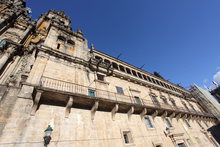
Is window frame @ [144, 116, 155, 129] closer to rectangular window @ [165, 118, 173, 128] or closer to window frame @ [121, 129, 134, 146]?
window frame @ [121, 129, 134, 146]

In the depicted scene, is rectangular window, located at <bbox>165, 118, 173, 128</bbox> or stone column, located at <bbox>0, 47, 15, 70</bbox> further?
rectangular window, located at <bbox>165, 118, 173, 128</bbox>

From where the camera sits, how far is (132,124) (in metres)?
11.0

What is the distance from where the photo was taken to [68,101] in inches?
331

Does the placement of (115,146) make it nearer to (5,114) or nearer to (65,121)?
(65,121)

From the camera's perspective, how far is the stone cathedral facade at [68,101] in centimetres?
685

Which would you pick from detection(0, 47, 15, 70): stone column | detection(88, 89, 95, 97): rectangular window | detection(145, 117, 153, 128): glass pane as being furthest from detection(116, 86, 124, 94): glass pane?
detection(0, 47, 15, 70): stone column

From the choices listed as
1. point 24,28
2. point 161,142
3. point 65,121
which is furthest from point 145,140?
point 24,28

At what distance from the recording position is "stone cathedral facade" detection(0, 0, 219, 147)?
22.5 ft

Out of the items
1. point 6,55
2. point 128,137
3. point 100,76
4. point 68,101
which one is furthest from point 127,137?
point 6,55

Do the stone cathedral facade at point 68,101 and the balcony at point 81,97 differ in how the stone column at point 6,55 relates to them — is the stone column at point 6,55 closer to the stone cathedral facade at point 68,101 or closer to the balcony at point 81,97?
the stone cathedral facade at point 68,101

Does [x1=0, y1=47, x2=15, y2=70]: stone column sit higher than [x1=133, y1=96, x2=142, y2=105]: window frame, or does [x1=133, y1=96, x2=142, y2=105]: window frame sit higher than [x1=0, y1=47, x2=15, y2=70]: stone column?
[x1=0, y1=47, x2=15, y2=70]: stone column

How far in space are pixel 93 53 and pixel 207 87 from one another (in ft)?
220

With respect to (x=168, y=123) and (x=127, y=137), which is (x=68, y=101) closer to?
(x=127, y=137)

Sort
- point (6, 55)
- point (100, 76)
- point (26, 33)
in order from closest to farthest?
point (6, 55)
point (100, 76)
point (26, 33)
